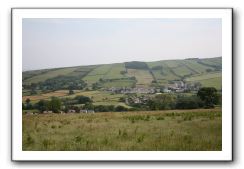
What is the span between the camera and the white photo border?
9.40 meters

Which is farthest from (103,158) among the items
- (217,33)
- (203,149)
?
(217,33)

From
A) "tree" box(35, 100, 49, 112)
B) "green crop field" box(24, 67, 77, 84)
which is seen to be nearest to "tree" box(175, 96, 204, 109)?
"green crop field" box(24, 67, 77, 84)

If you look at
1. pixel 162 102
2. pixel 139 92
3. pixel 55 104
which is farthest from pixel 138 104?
pixel 55 104

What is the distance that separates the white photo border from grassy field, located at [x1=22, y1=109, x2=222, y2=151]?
5cm

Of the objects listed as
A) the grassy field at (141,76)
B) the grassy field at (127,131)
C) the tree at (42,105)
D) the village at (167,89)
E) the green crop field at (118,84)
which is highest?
the grassy field at (141,76)

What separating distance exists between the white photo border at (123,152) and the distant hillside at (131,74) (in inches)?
5.4

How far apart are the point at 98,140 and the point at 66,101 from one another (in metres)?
0.52

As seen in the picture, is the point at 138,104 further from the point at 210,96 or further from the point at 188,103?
the point at 210,96

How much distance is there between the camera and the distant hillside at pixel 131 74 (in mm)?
9453

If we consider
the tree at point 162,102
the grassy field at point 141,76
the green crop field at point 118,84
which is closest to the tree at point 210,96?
the tree at point 162,102

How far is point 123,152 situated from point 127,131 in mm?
225

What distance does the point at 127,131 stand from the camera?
948cm

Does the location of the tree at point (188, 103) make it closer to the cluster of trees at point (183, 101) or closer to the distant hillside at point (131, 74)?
the cluster of trees at point (183, 101)

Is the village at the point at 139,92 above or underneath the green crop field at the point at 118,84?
underneath
